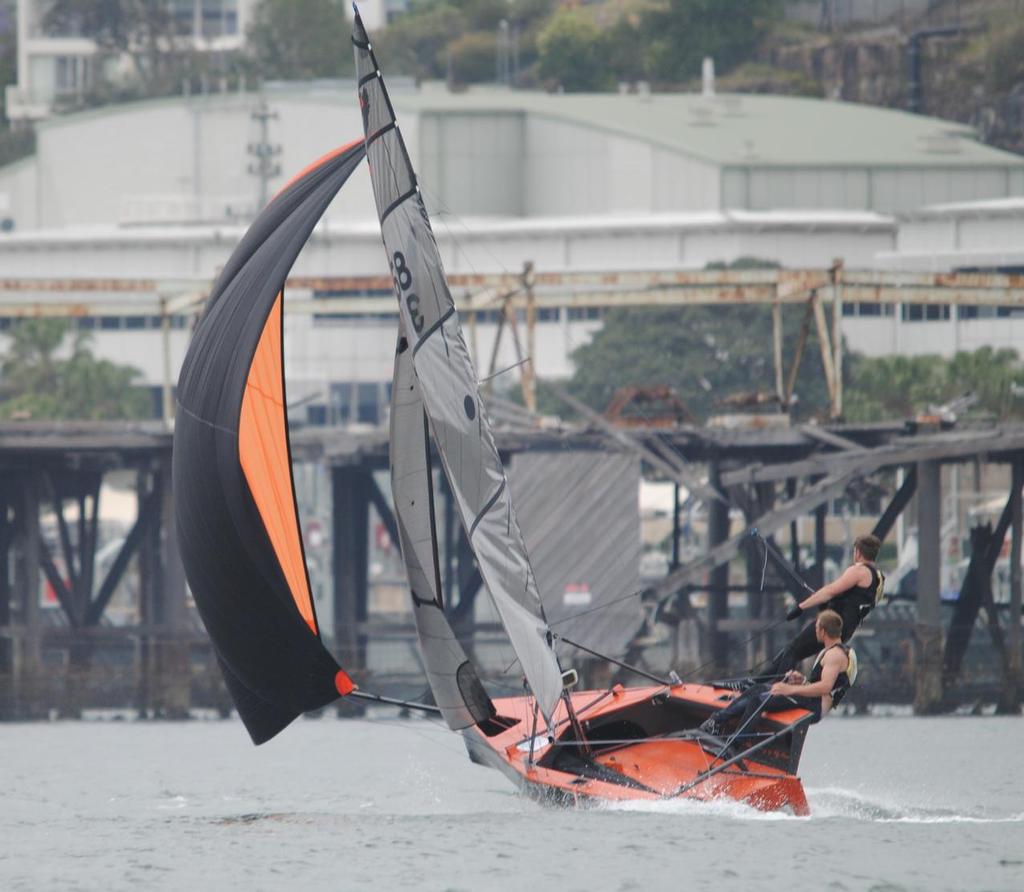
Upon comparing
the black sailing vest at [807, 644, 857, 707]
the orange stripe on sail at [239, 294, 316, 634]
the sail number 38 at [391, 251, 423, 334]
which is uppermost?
the sail number 38 at [391, 251, 423, 334]

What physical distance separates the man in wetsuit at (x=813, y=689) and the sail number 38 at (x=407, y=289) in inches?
173

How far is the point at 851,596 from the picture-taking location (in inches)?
875

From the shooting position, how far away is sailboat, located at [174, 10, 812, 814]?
22.5 meters

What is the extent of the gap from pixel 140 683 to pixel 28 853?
14.6 metres

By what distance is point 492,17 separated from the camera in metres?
135

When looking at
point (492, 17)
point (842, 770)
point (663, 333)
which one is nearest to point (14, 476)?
point (842, 770)

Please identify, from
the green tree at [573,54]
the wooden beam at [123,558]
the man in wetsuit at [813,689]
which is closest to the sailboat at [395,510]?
the man in wetsuit at [813,689]

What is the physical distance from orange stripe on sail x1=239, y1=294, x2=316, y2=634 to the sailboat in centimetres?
2

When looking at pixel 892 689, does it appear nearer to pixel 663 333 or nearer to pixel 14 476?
pixel 14 476

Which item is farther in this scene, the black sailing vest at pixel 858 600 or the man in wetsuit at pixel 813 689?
the black sailing vest at pixel 858 600

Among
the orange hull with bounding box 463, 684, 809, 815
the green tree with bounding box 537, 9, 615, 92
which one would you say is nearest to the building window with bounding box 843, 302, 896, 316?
the green tree with bounding box 537, 9, 615, 92

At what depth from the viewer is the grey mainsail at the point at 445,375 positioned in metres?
22.4

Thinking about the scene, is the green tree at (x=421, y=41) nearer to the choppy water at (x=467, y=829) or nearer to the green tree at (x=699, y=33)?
the green tree at (x=699, y=33)

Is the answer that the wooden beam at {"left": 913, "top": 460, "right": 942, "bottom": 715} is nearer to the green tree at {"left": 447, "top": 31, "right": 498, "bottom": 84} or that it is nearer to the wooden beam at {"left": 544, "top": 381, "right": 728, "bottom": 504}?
the wooden beam at {"left": 544, "top": 381, "right": 728, "bottom": 504}
